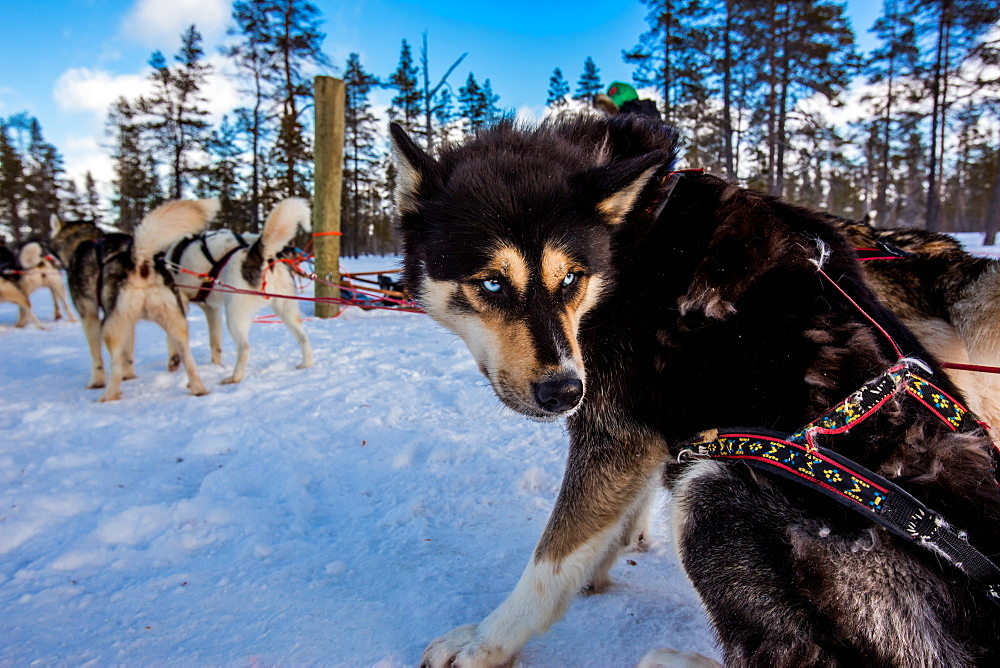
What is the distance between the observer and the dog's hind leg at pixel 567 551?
1823mm

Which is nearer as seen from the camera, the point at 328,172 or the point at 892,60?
the point at 328,172

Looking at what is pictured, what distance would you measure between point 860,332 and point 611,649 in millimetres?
1442

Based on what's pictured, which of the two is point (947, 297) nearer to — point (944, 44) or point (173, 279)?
point (173, 279)

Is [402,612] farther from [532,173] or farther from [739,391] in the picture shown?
[532,173]

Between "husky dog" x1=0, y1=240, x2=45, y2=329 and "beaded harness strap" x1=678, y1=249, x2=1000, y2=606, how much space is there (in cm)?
1267

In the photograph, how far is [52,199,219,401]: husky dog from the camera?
5.33m

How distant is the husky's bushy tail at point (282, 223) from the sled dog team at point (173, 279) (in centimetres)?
1

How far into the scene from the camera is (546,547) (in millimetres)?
1884

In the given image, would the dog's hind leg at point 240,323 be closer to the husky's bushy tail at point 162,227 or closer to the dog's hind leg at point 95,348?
the husky's bushy tail at point 162,227

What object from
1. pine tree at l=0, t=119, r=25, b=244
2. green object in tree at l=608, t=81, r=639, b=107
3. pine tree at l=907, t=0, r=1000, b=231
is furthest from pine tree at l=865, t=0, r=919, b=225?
pine tree at l=0, t=119, r=25, b=244

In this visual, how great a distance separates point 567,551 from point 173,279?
5797 millimetres

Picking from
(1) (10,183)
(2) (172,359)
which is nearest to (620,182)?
(2) (172,359)

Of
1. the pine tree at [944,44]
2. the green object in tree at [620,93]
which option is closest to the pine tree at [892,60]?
the pine tree at [944,44]

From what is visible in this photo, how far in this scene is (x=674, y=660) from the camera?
1.65 m
